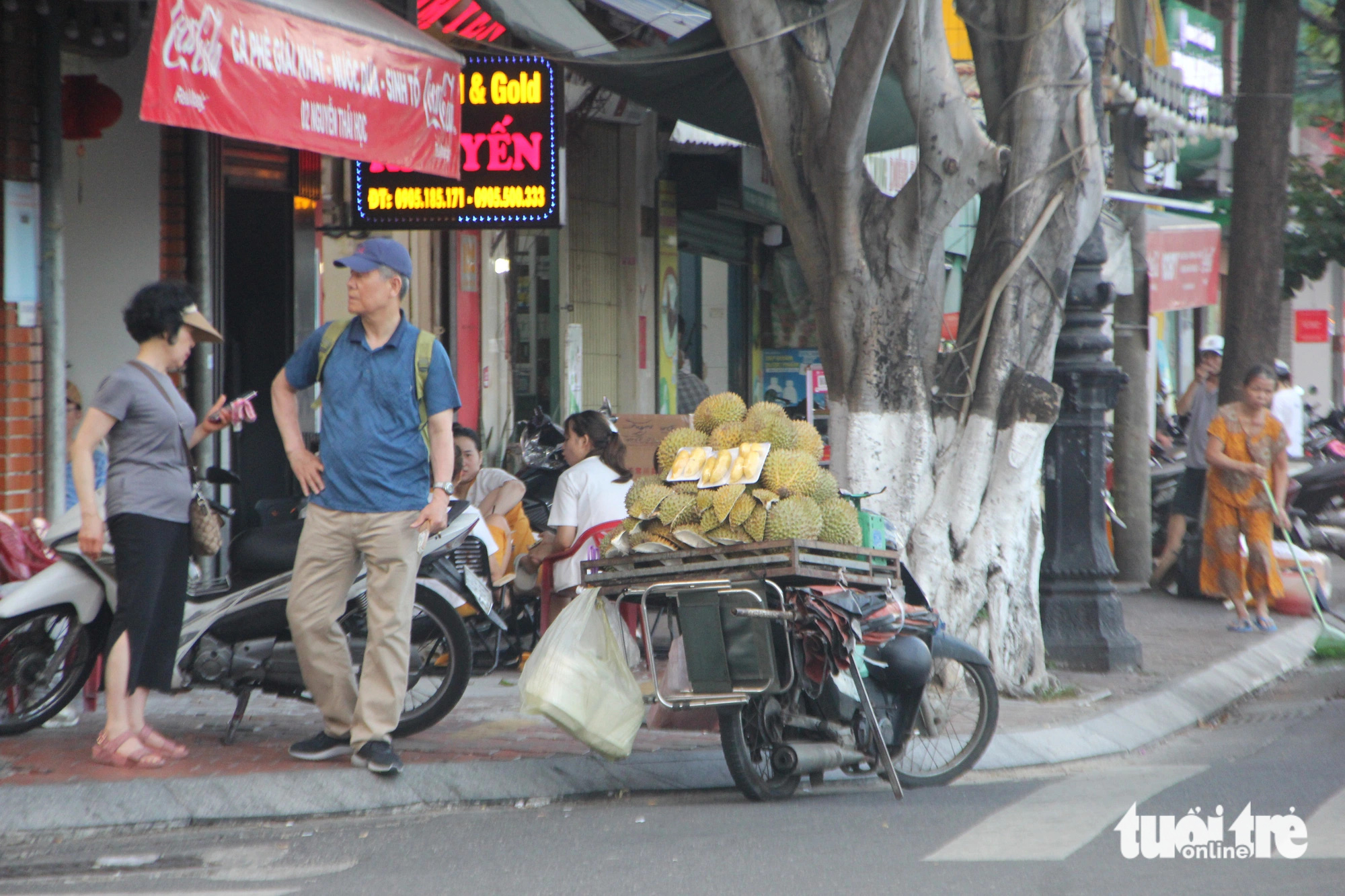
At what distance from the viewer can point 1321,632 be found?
1073cm

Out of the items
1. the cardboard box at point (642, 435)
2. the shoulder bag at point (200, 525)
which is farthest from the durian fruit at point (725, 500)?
the cardboard box at point (642, 435)

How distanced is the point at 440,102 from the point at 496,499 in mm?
2129

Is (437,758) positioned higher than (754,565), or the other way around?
(754,565)

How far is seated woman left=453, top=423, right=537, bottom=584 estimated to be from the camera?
8211 millimetres

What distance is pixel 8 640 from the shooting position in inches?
236

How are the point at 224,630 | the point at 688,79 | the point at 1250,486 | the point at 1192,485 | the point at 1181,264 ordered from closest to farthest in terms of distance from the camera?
the point at 224,630
the point at 688,79
the point at 1250,486
the point at 1192,485
the point at 1181,264

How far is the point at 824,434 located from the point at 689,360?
2.61 m

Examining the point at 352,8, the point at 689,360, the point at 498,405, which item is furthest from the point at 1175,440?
the point at 352,8

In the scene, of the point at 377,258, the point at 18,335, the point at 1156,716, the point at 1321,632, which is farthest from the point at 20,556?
the point at 1321,632

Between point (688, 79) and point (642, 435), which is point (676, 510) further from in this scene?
point (642, 435)

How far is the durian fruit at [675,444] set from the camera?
19.7 ft

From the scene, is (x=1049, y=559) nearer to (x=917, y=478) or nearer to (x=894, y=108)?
(x=917, y=478)

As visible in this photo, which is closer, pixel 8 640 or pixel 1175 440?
pixel 8 640

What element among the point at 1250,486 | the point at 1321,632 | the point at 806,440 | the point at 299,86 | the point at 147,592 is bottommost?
the point at 1321,632
